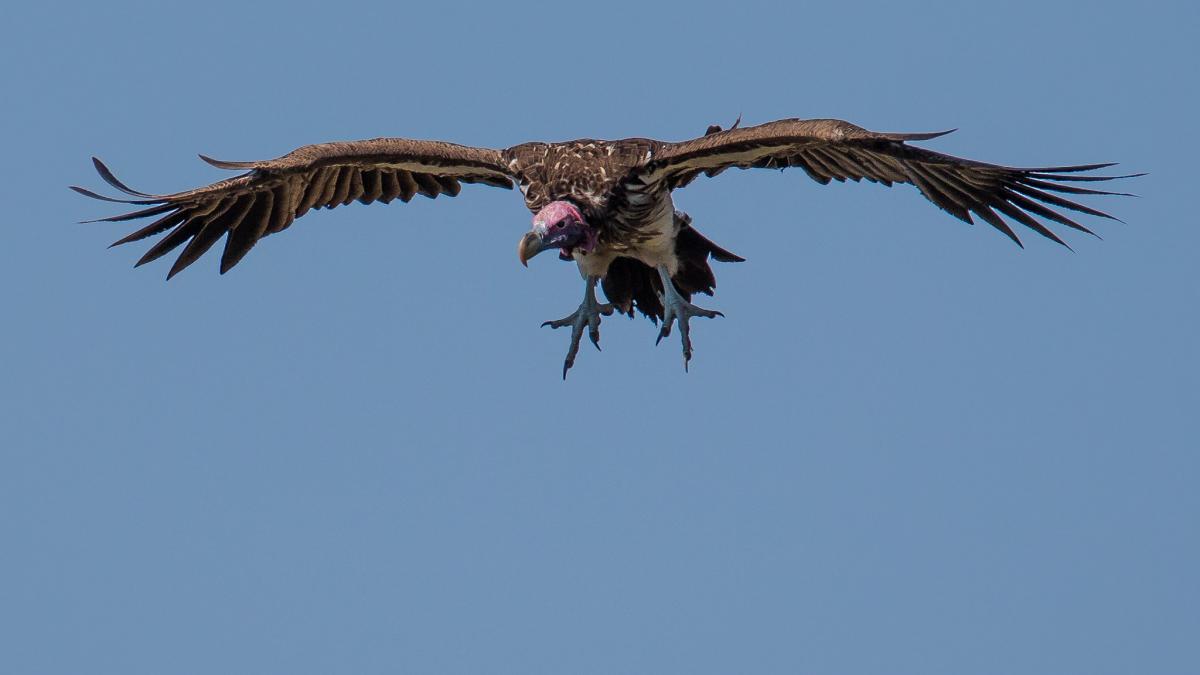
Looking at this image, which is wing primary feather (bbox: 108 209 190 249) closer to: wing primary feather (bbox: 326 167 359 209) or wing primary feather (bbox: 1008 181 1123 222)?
wing primary feather (bbox: 326 167 359 209)

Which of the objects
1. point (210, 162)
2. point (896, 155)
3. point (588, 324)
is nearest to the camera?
point (896, 155)

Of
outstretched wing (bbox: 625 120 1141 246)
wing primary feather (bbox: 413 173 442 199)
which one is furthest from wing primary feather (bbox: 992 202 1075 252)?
wing primary feather (bbox: 413 173 442 199)

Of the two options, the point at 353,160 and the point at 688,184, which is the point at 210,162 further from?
the point at 688,184

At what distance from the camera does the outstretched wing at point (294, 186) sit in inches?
571

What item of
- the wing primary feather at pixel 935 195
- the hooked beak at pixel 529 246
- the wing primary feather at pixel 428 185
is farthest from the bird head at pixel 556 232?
the wing primary feather at pixel 935 195

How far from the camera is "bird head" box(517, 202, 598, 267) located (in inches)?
542

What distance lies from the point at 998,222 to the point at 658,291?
10.3 ft

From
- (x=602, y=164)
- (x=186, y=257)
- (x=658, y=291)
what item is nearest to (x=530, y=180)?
(x=602, y=164)

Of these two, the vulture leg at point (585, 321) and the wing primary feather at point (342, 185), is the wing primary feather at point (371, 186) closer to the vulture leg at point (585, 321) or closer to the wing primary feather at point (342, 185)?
the wing primary feather at point (342, 185)

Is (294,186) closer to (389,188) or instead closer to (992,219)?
(389,188)

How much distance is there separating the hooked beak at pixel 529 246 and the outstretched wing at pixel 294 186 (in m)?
1.16

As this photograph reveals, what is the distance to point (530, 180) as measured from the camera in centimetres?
1442

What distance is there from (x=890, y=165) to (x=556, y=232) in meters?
2.36

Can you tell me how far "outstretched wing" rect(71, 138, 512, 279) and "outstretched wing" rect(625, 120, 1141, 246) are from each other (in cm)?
178
